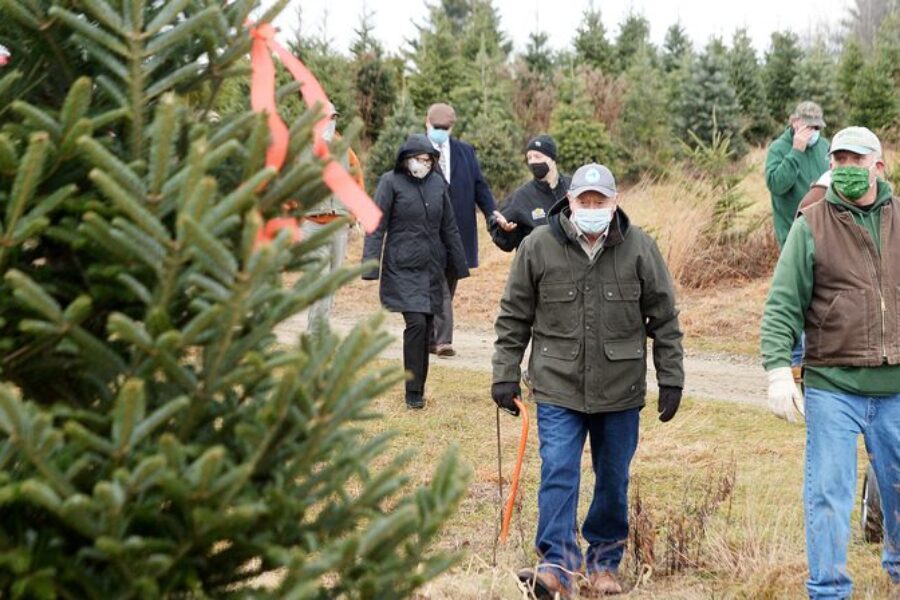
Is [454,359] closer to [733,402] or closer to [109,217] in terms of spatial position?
[733,402]

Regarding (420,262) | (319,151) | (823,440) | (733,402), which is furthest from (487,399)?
(319,151)

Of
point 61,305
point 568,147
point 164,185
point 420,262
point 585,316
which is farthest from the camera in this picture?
point 568,147

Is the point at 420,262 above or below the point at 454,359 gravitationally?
above

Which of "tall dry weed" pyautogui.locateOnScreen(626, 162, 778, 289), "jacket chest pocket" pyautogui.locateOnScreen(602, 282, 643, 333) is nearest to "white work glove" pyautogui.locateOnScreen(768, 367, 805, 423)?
"jacket chest pocket" pyautogui.locateOnScreen(602, 282, 643, 333)

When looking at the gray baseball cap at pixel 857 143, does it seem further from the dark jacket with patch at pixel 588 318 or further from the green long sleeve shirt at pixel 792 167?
the green long sleeve shirt at pixel 792 167

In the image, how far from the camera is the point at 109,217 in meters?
2.06

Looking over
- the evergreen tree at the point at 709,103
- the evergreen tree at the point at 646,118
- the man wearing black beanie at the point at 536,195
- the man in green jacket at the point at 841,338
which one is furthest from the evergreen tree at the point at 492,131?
the man in green jacket at the point at 841,338

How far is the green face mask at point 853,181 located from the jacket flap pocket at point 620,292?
38.6 inches

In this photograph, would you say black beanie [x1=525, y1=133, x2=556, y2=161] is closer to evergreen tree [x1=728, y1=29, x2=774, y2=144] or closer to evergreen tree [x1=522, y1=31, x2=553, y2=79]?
evergreen tree [x1=728, y1=29, x2=774, y2=144]

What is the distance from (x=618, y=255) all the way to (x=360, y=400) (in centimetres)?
337

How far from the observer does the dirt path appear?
9.60 meters

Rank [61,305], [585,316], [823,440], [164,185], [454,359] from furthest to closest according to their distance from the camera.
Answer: [454,359]
[585,316]
[823,440]
[61,305]
[164,185]

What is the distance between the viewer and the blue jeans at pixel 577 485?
17.0 ft

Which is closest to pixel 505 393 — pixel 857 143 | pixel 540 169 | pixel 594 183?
pixel 594 183
